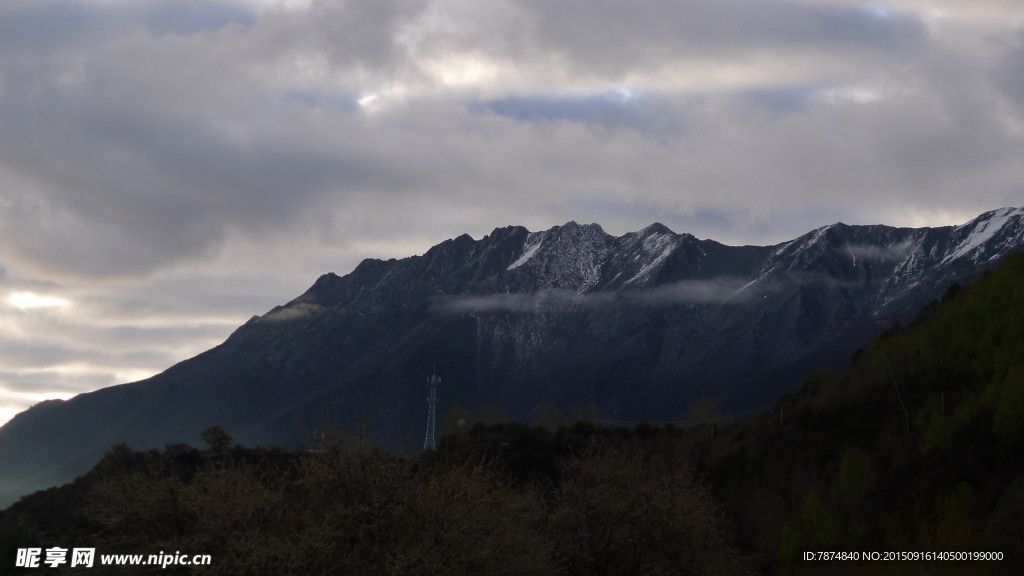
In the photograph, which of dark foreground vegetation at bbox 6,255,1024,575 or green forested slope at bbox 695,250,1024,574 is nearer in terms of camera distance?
dark foreground vegetation at bbox 6,255,1024,575

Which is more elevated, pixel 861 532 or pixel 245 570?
pixel 245 570

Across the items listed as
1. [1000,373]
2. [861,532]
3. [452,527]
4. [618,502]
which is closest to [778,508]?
[861,532]

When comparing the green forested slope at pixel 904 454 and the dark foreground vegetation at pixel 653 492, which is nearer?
the dark foreground vegetation at pixel 653 492

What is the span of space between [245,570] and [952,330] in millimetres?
83189

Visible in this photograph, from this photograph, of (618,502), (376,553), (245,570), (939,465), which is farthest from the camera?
(939,465)

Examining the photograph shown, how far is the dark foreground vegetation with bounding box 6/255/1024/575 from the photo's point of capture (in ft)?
77.7

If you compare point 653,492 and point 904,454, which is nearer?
point 653,492

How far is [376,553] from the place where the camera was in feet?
76.3

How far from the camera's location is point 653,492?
1342 inches

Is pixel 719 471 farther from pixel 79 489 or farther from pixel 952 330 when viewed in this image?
pixel 79 489

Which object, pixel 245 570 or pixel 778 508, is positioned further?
pixel 778 508

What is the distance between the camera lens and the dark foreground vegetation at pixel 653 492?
23688 mm

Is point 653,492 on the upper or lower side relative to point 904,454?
upper

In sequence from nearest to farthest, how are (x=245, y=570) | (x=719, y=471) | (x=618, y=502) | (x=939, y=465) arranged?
1. (x=245, y=570)
2. (x=618, y=502)
3. (x=939, y=465)
4. (x=719, y=471)
